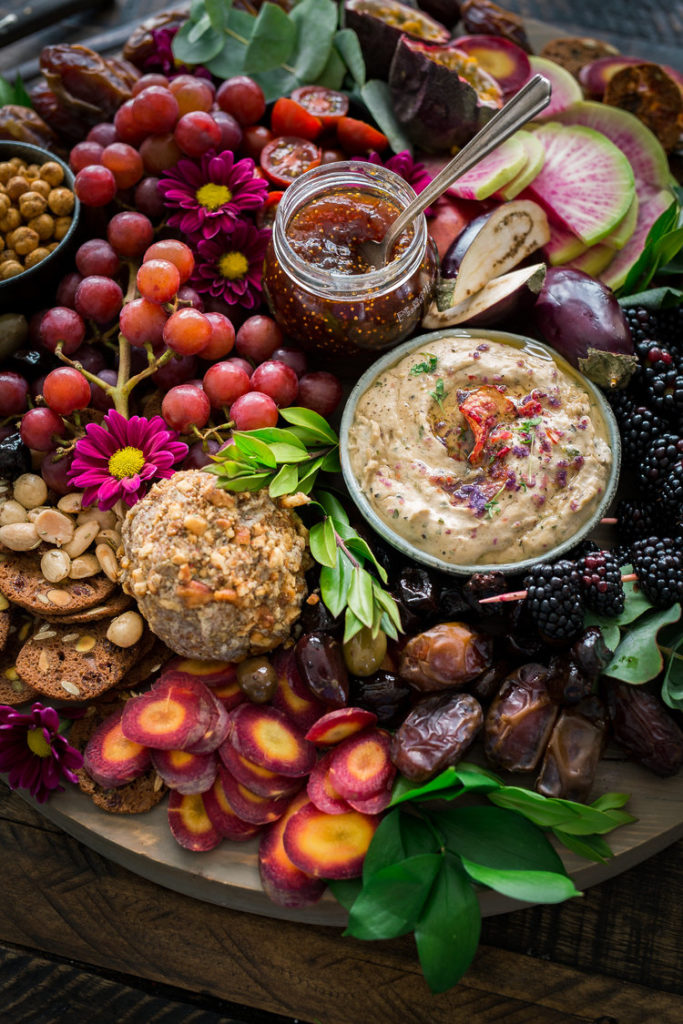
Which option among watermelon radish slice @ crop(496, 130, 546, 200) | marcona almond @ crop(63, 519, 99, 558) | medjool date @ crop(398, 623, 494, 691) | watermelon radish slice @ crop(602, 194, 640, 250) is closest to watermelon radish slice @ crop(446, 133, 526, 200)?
watermelon radish slice @ crop(496, 130, 546, 200)

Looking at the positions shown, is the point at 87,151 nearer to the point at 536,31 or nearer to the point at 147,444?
the point at 147,444

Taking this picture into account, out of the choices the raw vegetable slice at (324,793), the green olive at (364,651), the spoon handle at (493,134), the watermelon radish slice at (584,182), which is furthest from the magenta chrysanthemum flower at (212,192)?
the raw vegetable slice at (324,793)

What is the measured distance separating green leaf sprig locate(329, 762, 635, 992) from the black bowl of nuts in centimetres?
146

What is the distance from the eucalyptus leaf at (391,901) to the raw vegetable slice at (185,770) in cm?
39

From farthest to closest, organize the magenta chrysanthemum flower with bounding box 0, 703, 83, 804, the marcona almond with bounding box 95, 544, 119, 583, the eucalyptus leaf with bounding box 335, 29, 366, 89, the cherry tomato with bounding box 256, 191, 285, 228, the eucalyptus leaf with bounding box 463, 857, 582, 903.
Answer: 1. the eucalyptus leaf with bounding box 335, 29, 366, 89
2. the cherry tomato with bounding box 256, 191, 285, 228
3. the marcona almond with bounding box 95, 544, 119, 583
4. the magenta chrysanthemum flower with bounding box 0, 703, 83, 804
5. the eucalyptus leaf with bounding box 463, 857, 582, 903

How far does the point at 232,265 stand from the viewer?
6.87 feet

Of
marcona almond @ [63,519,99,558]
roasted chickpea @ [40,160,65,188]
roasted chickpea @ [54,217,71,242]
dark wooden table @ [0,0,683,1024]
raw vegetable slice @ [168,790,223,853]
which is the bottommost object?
dark wooden table @ [0,0,683,1024]

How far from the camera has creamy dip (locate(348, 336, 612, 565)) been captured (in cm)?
179

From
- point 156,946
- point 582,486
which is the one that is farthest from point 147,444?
point 156,946

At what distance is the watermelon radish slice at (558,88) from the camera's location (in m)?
2.37

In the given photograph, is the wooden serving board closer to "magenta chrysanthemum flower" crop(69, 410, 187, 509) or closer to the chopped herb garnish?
"magenta chrysanthemum flower" crop(69, 410, 187, 509)

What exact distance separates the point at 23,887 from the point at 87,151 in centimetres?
180

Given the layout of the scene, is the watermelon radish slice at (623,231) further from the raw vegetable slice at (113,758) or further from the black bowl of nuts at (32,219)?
the raw vegetable slice at (113,758)

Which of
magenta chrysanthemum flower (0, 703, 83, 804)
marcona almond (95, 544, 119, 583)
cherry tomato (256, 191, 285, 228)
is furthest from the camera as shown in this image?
cherry tomato (256, 191, 285, 228)
